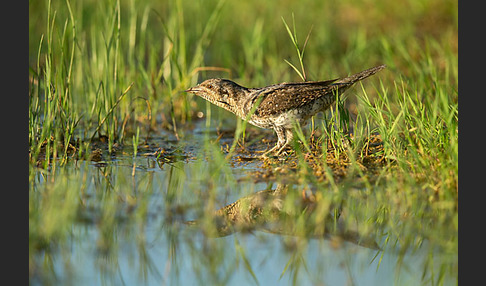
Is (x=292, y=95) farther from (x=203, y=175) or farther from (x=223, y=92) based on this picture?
(x=203, y=175)

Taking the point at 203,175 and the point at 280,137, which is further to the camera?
the point at 280,137

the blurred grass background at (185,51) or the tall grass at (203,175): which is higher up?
the blurred grass background at (185,51)

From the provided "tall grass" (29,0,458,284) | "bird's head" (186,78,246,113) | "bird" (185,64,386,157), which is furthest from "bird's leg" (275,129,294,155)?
"bird's head" (186,78,246,113)

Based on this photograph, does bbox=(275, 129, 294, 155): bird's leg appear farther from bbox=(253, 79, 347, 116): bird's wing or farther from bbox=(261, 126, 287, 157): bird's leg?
bbox=(253, 79, 347, 116): bird's wing

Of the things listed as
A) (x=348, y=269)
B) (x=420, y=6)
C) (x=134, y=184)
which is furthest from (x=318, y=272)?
(x=420, y=6)

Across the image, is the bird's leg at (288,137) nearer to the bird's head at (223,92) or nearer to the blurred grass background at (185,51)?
the bird's head at (223,92)

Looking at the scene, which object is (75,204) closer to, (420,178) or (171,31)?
(420,178)

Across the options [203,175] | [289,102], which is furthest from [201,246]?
[289,102]

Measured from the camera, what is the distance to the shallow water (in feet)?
13.6

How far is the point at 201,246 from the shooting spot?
15.0 ft

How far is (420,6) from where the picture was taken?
11.4 meters

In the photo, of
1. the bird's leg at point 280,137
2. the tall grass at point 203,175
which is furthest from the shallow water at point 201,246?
the bird's leg at point 280,137

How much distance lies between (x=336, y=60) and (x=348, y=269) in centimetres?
713

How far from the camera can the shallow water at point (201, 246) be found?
13.6 ft
